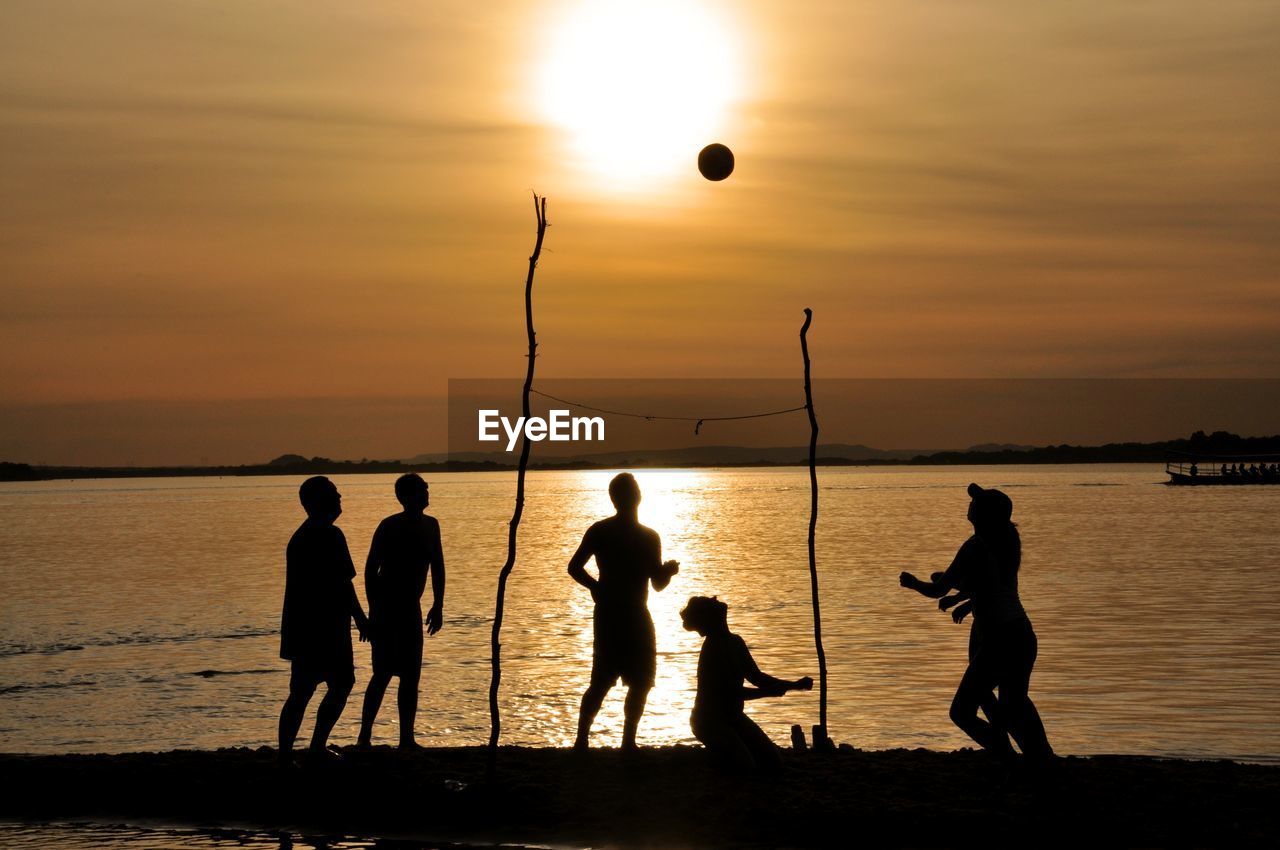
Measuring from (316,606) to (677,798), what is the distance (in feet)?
9.22

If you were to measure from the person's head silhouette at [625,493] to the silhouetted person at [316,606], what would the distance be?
188 centimetres

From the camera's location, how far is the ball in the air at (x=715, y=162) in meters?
12.1

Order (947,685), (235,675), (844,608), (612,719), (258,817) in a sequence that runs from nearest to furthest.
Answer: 1. (258,817)
2. (612,719)
3. (947,685)
4. (235,675)
5. (844,608)

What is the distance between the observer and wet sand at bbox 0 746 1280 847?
8.03 m

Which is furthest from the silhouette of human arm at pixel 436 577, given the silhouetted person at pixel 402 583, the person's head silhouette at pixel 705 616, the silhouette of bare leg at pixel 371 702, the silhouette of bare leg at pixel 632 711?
the person's head silhouette at pixel 705 616

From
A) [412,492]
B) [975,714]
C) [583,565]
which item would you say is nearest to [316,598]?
[412,492]

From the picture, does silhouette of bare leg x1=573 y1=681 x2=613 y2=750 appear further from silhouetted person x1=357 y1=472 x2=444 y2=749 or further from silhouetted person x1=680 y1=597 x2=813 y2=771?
silhouetted person x1=357 y1=472 x2=444 y2=749

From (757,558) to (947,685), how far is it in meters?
35.6

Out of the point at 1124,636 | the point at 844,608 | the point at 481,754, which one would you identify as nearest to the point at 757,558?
the point at 844,608

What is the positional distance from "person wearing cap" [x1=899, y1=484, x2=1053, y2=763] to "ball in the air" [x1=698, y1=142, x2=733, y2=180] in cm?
448

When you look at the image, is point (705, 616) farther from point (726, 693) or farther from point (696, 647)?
point (696, 647)

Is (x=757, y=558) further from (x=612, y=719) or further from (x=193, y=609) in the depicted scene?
(x=612, y=719)

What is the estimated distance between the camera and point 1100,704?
16.8 m

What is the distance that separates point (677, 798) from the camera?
341 inches
